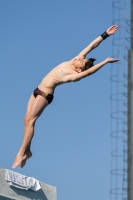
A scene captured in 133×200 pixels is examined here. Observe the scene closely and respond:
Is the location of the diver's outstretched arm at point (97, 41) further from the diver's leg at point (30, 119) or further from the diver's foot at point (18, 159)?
the diver's foot at point (18, 159)

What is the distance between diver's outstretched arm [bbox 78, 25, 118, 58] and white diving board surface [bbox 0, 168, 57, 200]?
28.5 meters

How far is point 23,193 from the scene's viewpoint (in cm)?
4809

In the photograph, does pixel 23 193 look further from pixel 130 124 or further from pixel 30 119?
pixel 30 119

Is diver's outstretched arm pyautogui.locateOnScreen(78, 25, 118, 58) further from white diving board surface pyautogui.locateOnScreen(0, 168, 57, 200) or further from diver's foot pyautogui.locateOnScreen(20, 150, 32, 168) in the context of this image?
white diving board surface pyautogui.locateOnScreen(0, 168, 57, 200)

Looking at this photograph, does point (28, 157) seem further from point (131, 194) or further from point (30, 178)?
point (30, 178)

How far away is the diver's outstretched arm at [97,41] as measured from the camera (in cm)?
1823

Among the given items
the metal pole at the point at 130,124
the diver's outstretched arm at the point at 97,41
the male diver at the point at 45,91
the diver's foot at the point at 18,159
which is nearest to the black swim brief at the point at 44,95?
the male diver at the point at 45,91

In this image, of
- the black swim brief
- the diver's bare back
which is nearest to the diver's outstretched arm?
the diver's bare back

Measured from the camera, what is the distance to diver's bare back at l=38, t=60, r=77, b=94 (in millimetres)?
17844

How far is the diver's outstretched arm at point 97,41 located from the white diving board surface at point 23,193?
28466 mm

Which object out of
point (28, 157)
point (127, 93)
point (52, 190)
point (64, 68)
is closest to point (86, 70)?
point (64, 68)

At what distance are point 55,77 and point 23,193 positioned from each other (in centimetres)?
3091

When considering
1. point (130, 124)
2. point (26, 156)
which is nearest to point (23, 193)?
point (130, 124)

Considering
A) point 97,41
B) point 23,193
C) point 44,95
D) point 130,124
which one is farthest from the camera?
point 23,193
